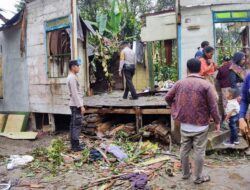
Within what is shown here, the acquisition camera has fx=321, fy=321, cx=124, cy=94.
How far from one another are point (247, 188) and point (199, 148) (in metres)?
0.99

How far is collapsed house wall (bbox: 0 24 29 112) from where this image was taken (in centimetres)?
1127

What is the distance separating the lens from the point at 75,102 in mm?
6895

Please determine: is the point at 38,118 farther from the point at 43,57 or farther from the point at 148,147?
the point at 148,147

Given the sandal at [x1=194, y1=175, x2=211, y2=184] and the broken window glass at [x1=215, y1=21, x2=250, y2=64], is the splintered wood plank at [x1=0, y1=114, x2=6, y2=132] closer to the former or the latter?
the broken window glass at [x1=215, y1=21, x2=250, y2=64]

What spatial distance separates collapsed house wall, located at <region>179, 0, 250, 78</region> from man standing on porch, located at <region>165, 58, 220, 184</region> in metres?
3.08

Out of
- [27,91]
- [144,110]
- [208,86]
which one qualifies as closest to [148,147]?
[144,110]

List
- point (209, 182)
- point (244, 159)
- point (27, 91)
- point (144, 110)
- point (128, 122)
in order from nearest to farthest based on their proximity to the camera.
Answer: point (209, 182) < point (244, 159) < point (144, 110) < point (128, 122) < point (27, 91)

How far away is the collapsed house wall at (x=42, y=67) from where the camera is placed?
31.8ft

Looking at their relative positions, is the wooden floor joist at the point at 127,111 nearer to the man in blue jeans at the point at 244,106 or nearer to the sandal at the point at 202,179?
the sandal at the point at 202,179

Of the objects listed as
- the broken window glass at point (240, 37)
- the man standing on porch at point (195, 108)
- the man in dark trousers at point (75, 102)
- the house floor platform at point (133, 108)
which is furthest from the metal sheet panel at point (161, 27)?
the man standing on porch at point (195, 108)

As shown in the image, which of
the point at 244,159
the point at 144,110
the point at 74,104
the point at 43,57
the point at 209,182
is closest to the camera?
the point at 209,182

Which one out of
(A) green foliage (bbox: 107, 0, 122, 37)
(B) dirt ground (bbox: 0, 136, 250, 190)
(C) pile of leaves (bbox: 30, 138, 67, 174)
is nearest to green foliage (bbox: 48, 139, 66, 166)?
(C) pile of leaves (bbox: 30, 138, 67, 174)

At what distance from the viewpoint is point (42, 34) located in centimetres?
1021

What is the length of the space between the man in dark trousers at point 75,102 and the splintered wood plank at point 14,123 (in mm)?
4503
